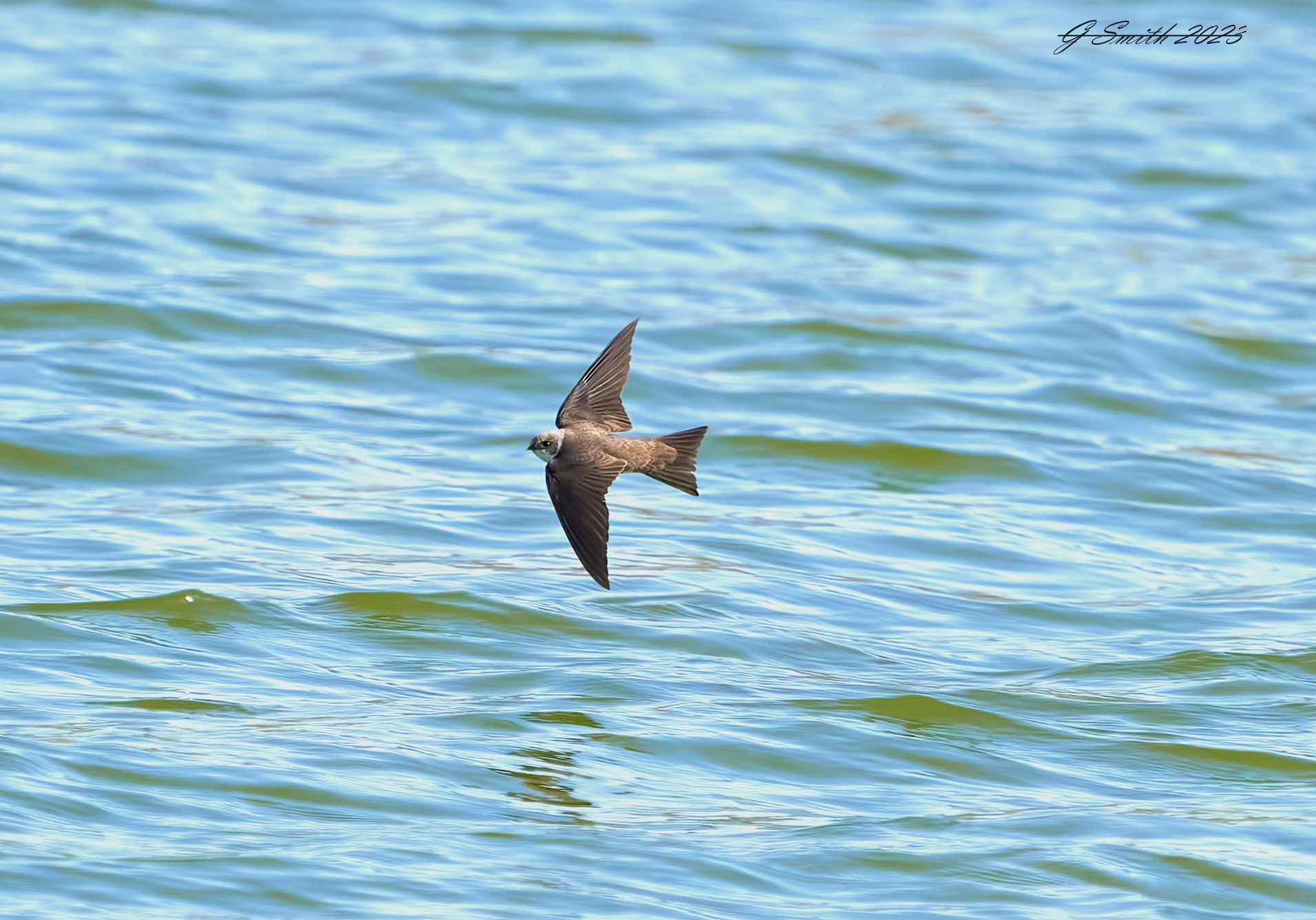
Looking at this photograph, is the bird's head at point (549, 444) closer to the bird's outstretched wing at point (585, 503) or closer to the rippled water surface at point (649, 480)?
the bird's outstretched wing at point (585, 503)

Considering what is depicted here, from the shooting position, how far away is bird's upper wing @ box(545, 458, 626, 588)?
532 cm

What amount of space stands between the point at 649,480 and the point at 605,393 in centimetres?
312

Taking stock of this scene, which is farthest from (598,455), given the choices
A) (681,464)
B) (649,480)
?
(649,480)

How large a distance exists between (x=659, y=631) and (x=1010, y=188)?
25.3 feet

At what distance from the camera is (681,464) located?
574 cm

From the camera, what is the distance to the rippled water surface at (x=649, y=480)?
5.12 metres

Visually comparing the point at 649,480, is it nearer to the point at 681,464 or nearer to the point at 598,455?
the point at 681,464

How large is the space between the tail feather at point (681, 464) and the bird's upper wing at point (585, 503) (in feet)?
0.66

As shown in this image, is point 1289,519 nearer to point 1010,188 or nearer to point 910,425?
point 910,425

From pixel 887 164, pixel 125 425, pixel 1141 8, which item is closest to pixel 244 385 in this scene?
pixel 125 425
